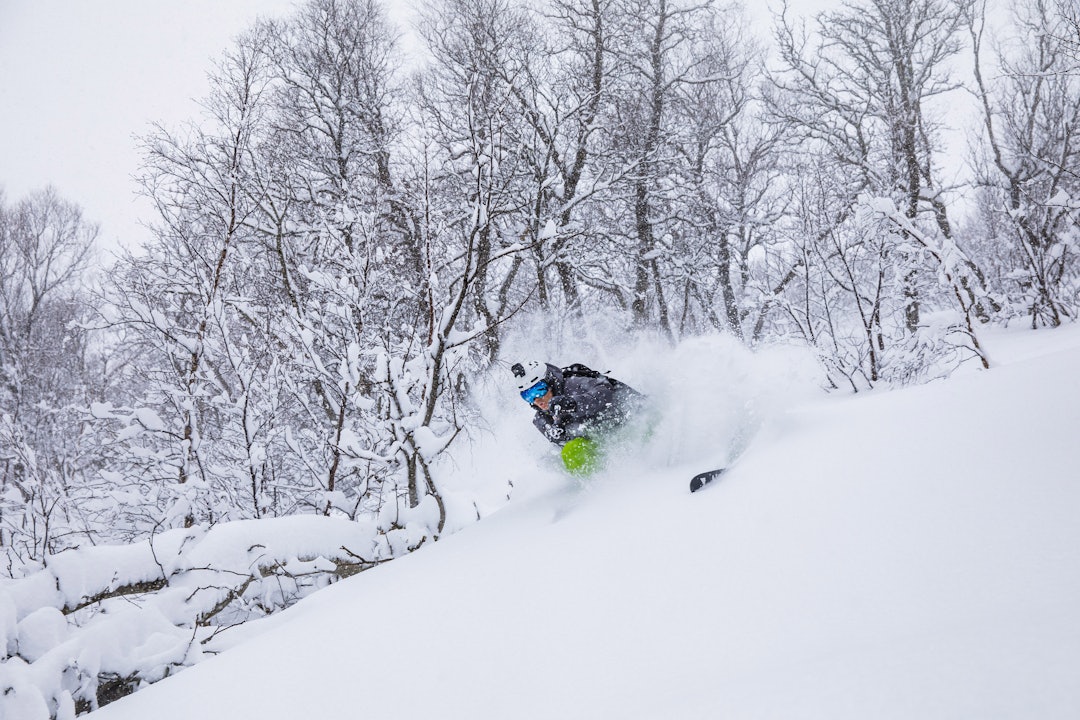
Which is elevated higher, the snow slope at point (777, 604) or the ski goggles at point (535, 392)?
the ski goggles at point (535, 392)

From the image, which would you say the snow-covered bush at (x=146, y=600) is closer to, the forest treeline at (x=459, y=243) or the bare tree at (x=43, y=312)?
the forest treeline at (x=459, y=243)

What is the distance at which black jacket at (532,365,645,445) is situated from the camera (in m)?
4.41

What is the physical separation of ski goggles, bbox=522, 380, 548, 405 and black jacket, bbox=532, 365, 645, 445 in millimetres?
102

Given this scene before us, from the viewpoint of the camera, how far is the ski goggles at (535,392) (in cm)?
474

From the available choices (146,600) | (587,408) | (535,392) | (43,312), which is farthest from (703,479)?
(43,312)

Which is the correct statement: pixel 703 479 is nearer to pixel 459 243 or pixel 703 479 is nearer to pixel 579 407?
pixel 579 407

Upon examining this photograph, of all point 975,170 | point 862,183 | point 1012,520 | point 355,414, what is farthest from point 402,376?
point 862,183

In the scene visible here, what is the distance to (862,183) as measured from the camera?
14.5 m

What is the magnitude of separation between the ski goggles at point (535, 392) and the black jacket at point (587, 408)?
10cm

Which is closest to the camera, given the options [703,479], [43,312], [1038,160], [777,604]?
[777,604]

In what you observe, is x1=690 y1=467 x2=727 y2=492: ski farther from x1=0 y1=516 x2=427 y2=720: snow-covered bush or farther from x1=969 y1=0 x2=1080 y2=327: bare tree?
x1=969 y1=0 x2=1080 y2=327: bare tree

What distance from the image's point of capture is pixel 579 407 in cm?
450

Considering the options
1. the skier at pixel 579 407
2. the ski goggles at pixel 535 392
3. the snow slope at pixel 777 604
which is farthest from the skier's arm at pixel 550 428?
the snow slope at pixel 777 604

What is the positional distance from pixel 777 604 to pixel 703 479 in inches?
55.1
